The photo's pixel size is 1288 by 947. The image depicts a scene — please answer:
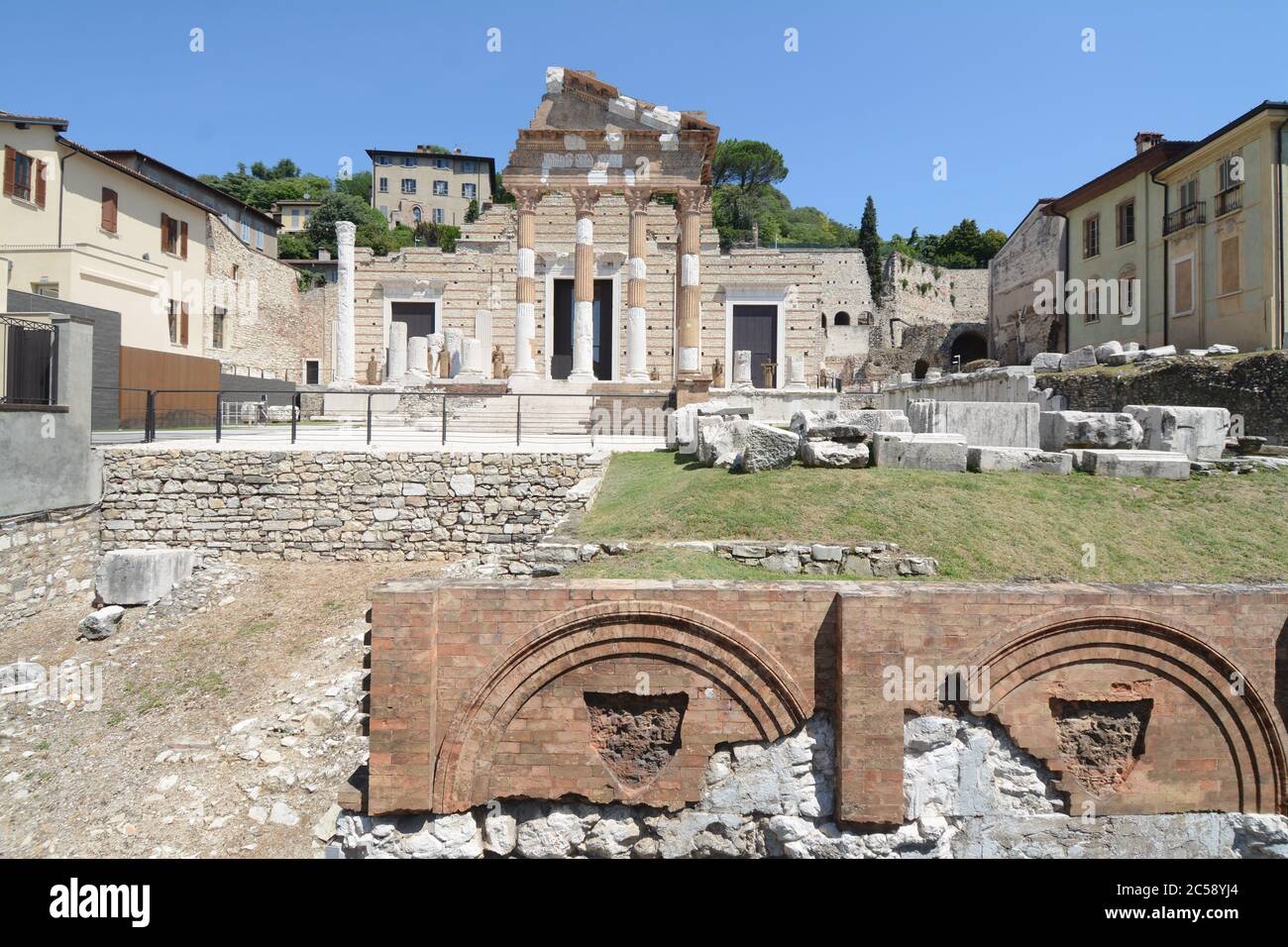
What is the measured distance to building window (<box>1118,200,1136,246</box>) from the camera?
26.3 meters

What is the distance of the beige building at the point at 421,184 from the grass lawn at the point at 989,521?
217 ft

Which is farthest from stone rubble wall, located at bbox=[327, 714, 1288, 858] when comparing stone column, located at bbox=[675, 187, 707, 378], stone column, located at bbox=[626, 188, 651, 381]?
stone column, located at bbox=[626, 188, 651, 381]

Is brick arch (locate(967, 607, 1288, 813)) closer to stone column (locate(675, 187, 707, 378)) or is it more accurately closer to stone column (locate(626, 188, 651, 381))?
stone column (locate(675, 187, 707, 378))

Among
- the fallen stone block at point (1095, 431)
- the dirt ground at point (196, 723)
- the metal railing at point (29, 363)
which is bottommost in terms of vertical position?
the dirt ground at point (196, 723)

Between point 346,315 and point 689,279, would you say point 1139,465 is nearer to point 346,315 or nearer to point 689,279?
point 689,279

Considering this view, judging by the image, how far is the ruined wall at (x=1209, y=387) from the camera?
1581 centimetres

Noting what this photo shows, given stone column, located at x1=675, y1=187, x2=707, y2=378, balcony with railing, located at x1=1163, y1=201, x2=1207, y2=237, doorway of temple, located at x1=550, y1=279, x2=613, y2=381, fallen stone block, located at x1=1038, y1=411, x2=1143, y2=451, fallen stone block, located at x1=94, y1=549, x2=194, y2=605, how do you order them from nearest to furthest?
fallen stone block, located at x1=1038, y1=411, x2=1143, y2=451, fallen stone block, located at x1=94, y1=549, x2=194, y2=605, balcony with railing, located at x1=1163, y1=201, x2=1207, y2=237, stone column, located at x1=675, y1=187, x2=707, y2=378, doorway of temple, located at x1=550, y1=279, x2=613, y2=381

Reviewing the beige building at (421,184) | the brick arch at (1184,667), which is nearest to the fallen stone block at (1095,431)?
the brick arch at (1184,667)

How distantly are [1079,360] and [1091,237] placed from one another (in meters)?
11.0

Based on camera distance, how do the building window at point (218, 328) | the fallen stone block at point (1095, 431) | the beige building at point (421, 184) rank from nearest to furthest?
the fallen stone block at point (1095, 431) < the building window at point (218, 328) < the beige building at point (421, 184)

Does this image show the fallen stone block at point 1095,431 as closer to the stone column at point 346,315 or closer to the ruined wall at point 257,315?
the stone column at point 346,315

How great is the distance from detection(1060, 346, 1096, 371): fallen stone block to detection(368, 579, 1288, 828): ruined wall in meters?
17.7
